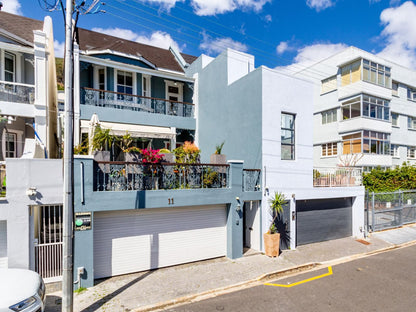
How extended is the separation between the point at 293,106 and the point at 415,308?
8.13 metres

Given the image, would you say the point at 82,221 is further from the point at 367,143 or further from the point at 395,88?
the point at 395,88

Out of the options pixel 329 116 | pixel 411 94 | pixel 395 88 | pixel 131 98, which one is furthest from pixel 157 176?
pixel 411 94

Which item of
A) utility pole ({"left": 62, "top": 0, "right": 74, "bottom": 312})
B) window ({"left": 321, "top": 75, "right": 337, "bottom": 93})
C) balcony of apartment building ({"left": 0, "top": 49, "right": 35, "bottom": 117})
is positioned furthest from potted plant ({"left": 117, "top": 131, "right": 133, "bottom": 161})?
window ({"left": 321, "top": 75, "right": 337, "bottom": 93})

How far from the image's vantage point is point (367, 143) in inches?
760

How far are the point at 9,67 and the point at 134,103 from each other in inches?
224

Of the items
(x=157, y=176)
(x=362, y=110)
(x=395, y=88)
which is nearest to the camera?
(x=157, y=176)

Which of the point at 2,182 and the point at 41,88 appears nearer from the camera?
the point at 2,182

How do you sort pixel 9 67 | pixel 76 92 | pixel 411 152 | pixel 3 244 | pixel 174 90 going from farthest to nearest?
pixel 411 152 < pixel 174 90 < pixel 76 92 < pixel 9 67 < pixel 3 244

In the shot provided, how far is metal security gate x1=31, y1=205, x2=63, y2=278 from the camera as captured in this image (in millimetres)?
→ 7107

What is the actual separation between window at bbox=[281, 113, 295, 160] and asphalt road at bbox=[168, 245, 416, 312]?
4962mm

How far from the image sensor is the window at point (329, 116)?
70.4ft

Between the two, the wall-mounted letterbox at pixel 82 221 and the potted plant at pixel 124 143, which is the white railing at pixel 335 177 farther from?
the wall-mounted letterbox at pixel 82 221

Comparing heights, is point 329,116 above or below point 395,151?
above

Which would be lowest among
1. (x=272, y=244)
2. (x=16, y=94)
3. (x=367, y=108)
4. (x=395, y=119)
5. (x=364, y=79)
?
(x=272, y=244)
